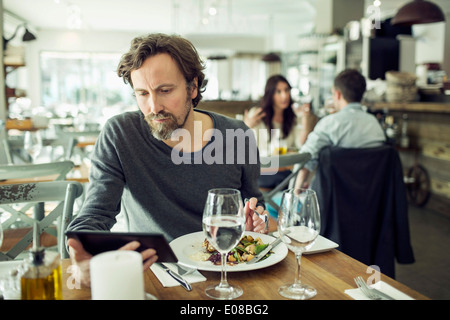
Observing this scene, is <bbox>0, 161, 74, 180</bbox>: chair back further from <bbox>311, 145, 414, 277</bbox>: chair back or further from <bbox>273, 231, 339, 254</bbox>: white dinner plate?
<bbox>273, 231, 339, 254</bbox>: white dinner plate

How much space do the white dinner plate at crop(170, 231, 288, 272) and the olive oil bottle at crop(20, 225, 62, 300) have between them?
285mm

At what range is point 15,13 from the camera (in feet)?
33.8

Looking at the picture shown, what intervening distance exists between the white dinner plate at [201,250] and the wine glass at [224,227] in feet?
0.20

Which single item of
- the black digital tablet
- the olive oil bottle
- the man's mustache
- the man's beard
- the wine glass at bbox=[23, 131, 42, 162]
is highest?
the man's mustache

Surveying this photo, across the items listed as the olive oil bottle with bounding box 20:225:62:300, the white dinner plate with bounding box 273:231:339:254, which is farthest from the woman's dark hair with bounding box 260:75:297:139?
the olive oil bottle with bounding box 20:225:62:300

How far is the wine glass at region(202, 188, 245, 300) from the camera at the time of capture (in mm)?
835

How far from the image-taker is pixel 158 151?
1.39 meters

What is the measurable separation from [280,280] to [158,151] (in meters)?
0.64

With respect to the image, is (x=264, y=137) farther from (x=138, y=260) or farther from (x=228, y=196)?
(x=138, y=260)

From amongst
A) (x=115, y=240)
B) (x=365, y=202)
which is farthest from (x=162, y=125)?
(x=365, y=202)

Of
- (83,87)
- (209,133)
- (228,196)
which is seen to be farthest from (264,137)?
(83,87)

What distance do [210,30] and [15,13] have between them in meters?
5.58

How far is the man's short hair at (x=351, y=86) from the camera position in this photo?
286 cm
